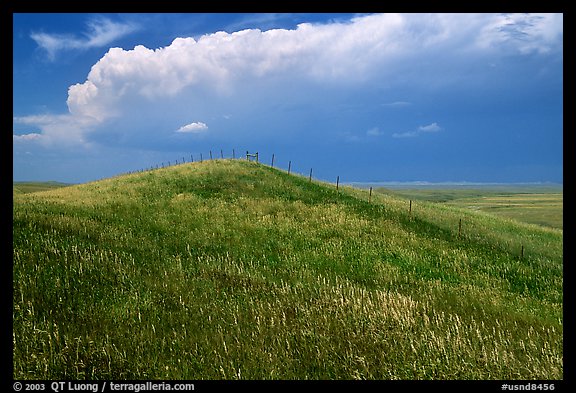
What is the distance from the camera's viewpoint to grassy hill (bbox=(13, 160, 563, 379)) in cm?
536

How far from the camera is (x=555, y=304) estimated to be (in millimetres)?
10602

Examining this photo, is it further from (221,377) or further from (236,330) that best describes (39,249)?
(221,377)

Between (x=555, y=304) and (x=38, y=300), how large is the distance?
13975mm

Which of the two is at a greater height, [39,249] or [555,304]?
[39,249]

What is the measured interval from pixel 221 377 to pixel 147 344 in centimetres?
163

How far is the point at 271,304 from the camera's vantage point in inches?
316

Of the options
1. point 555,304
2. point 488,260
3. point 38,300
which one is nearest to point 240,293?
point 38,300

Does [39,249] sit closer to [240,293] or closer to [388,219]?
[240,293]

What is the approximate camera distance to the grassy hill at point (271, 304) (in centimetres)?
536

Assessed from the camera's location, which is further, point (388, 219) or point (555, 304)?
point (388, 219)

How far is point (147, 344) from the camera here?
19.2 ft
